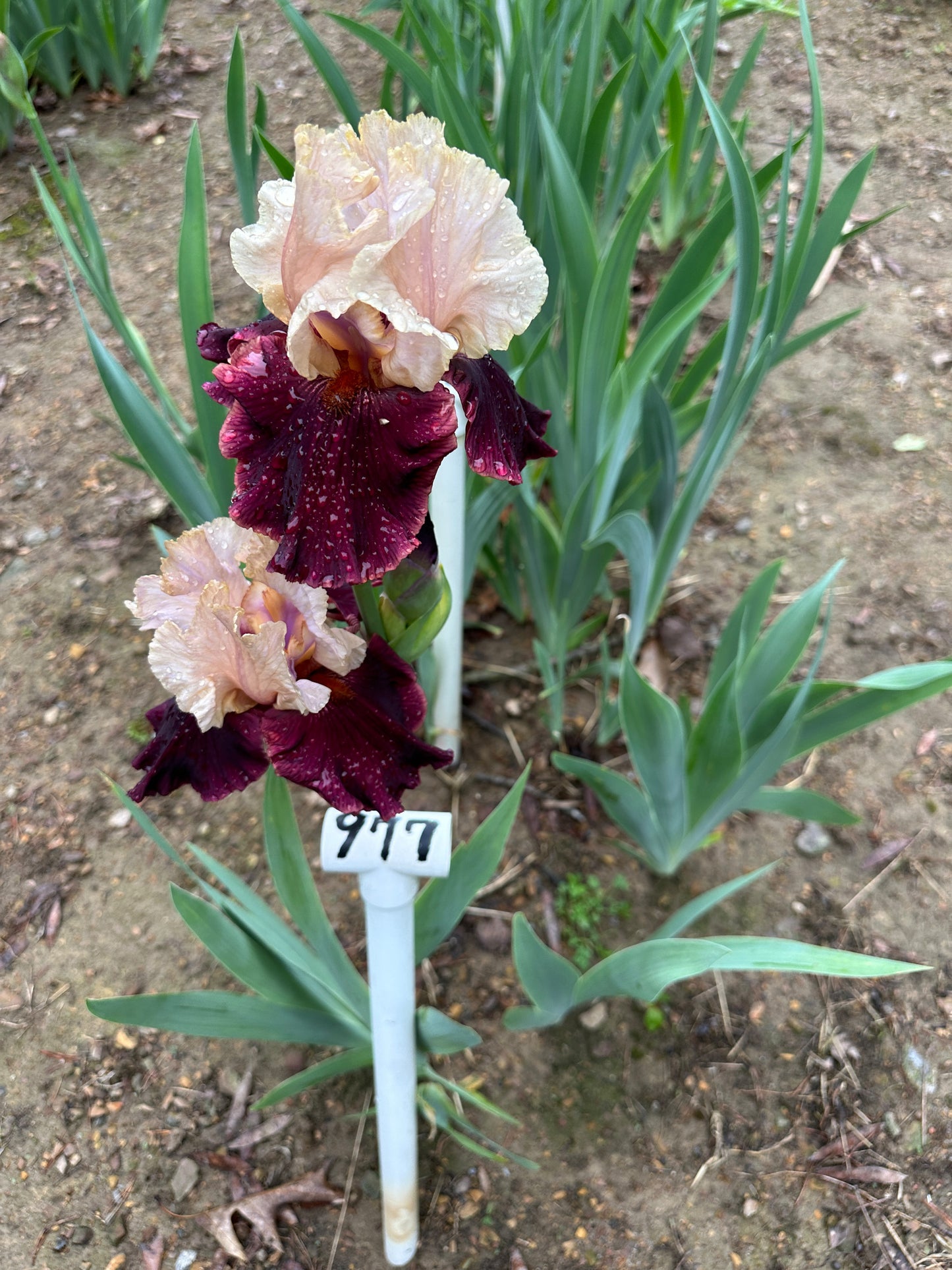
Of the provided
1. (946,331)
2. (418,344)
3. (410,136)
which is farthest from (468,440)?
(946,331)

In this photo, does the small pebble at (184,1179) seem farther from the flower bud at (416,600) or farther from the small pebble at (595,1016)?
the flower bud at (416,600)

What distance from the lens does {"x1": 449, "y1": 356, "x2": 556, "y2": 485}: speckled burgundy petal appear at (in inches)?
27.0

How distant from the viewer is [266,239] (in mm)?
615

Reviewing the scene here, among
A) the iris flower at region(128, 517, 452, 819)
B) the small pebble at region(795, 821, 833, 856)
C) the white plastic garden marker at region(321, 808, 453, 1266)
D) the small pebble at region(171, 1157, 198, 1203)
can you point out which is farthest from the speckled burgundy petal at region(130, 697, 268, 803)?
the small pebble at region(795, 821, 833, 856)

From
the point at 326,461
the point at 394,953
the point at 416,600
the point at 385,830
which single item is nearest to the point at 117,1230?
the point at 394,953

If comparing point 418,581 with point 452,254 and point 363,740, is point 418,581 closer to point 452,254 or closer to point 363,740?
point 363,740

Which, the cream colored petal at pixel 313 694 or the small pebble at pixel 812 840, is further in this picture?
the small pebble at pixel 812 840

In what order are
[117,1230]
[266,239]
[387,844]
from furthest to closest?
[117,1230] → [387,844] → [266,239]

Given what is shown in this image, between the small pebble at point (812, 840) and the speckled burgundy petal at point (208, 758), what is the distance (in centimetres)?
125

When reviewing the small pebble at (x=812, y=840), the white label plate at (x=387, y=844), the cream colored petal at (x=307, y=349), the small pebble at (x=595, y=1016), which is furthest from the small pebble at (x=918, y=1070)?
→ the cream colored petal at (x=307, y=349)

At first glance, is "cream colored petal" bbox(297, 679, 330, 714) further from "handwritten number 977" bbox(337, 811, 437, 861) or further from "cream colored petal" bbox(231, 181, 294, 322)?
"cream colored petal" bbox(231, 181, 294, 322)

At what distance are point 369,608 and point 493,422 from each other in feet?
0.69

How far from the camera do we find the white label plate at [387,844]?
0.83 m

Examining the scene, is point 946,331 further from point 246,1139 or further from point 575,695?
point 246,1139
